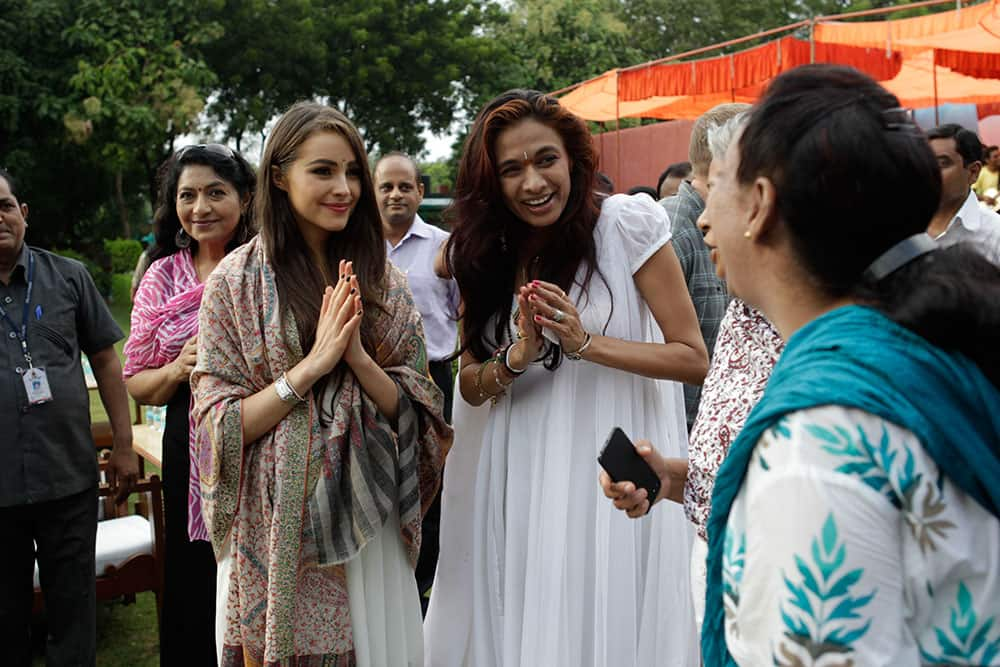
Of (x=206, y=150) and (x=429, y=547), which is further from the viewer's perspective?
(x=429, y=547)

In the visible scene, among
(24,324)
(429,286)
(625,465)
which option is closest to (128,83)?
(429,286)

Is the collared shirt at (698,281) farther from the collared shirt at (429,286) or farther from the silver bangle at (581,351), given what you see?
the collared shirt at (429,286)

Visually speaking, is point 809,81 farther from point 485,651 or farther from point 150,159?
point 150,159

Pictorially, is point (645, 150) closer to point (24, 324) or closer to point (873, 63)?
point (873, 63)

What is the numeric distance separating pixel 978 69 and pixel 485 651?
8.97 metres

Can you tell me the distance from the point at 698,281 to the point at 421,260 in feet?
6.20

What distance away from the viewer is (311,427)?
2.38m

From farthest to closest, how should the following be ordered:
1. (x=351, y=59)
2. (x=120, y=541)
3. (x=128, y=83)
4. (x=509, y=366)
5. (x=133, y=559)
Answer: (x=351, y=59), (x=128, y=83), (x=120, y=541), (x=133, y=559), (x=509, y=366)

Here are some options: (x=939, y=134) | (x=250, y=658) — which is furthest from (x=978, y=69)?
(x=250, y=658)

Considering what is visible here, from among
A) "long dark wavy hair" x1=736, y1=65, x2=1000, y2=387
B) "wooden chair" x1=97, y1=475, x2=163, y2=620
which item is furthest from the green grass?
"long dark wavy hair" x1=736, y1=65, x2=1000, y2=387

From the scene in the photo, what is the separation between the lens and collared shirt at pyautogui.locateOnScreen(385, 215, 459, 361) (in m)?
4.76

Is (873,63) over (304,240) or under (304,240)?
over

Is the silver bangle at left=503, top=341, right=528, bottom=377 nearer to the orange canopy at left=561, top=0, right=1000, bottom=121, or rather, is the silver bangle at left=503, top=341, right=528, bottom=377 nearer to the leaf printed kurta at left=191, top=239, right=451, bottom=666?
the leaf printed kurta at left=191, top=239, right=451, bottom=666

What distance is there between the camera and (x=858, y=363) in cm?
101
